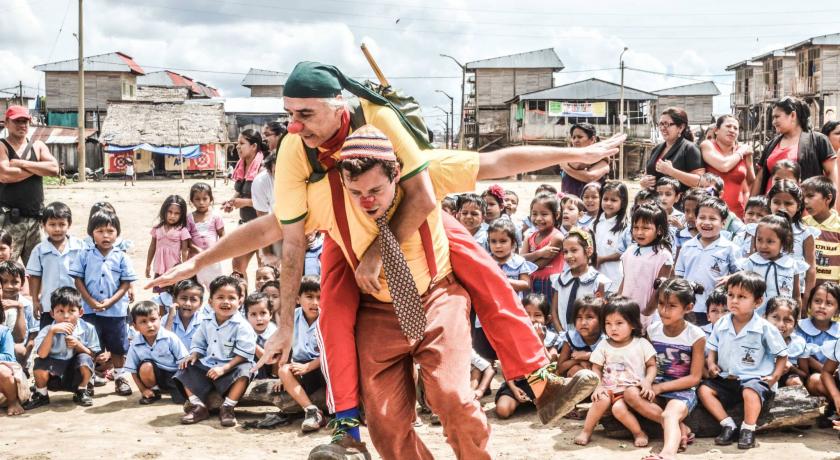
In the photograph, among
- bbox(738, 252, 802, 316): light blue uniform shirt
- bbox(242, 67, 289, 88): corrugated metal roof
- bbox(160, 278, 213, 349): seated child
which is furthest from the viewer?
bbox(242, 67, 289, 88): corrugated metal roof

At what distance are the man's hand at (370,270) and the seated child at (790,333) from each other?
10.7 ft

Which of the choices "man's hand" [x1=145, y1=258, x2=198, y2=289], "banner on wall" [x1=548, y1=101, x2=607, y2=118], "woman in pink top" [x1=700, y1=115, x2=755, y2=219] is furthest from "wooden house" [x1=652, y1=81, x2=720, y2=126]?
"man's hand" [x1=145, y1=258, x2=198, y2=289]

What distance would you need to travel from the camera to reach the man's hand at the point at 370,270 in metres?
3.29

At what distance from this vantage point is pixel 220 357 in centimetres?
616

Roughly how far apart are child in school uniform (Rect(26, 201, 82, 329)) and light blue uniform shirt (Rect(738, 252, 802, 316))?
5378mm

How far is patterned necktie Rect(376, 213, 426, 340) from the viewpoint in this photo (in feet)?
10.8

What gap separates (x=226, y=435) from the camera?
572 centimetres

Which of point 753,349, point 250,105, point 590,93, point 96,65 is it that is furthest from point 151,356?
point 96,65

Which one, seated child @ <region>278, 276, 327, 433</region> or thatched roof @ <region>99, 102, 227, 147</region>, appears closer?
seated child @ <region>278, 276, 327, 433</region>

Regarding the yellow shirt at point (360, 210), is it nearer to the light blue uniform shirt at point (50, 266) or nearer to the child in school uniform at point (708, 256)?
the child in school uniform at point (708, 256)

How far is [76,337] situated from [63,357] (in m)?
0.20

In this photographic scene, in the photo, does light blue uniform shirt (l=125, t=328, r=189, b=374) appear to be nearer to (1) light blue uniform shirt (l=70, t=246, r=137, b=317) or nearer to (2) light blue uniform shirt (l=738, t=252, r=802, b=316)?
(1) light blue uniform shirt (l=70, t=246, r=137, b=317)

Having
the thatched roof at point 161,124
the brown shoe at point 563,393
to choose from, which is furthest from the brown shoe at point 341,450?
the thatched roof at point 161,124

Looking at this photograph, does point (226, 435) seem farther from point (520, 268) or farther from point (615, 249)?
point (615, 249)
